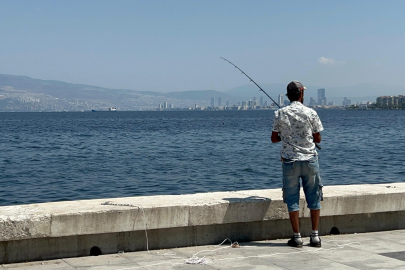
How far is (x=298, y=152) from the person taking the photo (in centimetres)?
623

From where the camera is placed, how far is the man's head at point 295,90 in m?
6.34

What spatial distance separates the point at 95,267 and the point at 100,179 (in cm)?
1759

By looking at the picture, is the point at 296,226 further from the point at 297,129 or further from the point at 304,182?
the point at 297,129

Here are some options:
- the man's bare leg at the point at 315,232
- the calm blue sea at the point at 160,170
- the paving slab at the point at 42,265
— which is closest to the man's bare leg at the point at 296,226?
the man's bare leg at the point at 315,232

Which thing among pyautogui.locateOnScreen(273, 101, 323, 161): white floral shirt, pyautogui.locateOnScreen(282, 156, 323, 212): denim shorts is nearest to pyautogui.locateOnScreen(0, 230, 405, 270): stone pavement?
pyautogui.locateOnScreen(282, 156, 323, 212): denim shorts

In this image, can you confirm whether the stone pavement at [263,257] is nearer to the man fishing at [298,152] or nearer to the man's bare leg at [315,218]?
the man's bare leg at [315,218]

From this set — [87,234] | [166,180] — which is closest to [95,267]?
[87,234]

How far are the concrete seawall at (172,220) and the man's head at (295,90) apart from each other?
3.89ft

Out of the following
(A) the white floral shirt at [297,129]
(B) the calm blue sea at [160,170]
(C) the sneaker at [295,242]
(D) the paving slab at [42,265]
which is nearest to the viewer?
(D) the paving slab at [42,265]

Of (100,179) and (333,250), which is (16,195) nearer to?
(100,179)

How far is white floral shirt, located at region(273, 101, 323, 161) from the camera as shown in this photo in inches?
245

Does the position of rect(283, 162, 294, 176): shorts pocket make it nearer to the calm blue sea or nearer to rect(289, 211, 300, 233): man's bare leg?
rect(289, 211, 300, 233): man's bare leg

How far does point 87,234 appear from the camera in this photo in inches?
232

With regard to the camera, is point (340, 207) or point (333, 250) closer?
point (333, 250)
